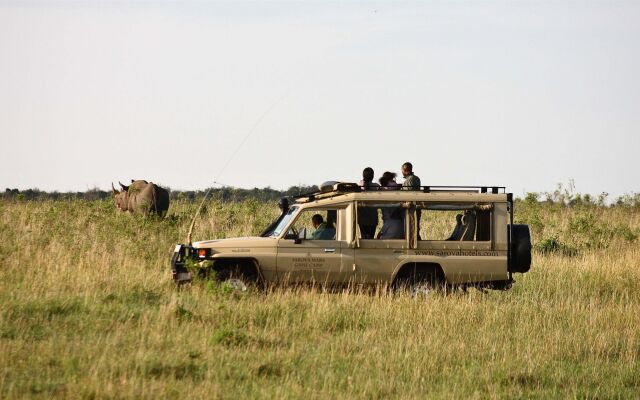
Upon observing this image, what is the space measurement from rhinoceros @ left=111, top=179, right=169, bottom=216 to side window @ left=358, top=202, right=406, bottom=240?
558 inches

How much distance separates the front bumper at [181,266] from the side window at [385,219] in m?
2.49

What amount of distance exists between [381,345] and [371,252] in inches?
130

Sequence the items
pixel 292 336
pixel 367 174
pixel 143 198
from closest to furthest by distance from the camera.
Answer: pixel 292 336, pixel 367 174, pixel 143 198

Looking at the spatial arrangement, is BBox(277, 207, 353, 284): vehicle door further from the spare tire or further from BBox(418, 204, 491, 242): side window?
the spare tire

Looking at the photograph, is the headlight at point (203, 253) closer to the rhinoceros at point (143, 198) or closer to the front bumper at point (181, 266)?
the front bumper at point (181, 266)

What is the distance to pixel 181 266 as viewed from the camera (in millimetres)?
14484

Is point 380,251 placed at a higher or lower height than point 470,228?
lower

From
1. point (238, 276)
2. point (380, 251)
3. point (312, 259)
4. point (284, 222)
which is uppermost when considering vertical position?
point (284, 222)

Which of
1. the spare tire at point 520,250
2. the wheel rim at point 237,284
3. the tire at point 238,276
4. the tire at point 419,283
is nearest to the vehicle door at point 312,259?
the tire at point 238,276

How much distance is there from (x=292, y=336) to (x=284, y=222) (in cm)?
336

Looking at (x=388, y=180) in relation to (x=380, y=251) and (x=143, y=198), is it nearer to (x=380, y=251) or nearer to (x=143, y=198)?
(x=380, y=251)

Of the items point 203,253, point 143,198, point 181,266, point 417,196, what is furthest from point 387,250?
point 143,198

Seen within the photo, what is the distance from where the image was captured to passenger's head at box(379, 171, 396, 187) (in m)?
16.0

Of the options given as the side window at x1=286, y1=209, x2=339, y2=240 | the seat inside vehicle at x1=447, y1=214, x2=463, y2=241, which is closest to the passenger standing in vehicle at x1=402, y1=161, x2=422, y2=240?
the seat inside vehicle at x1=447, y1=214, x2=463, y2=241
